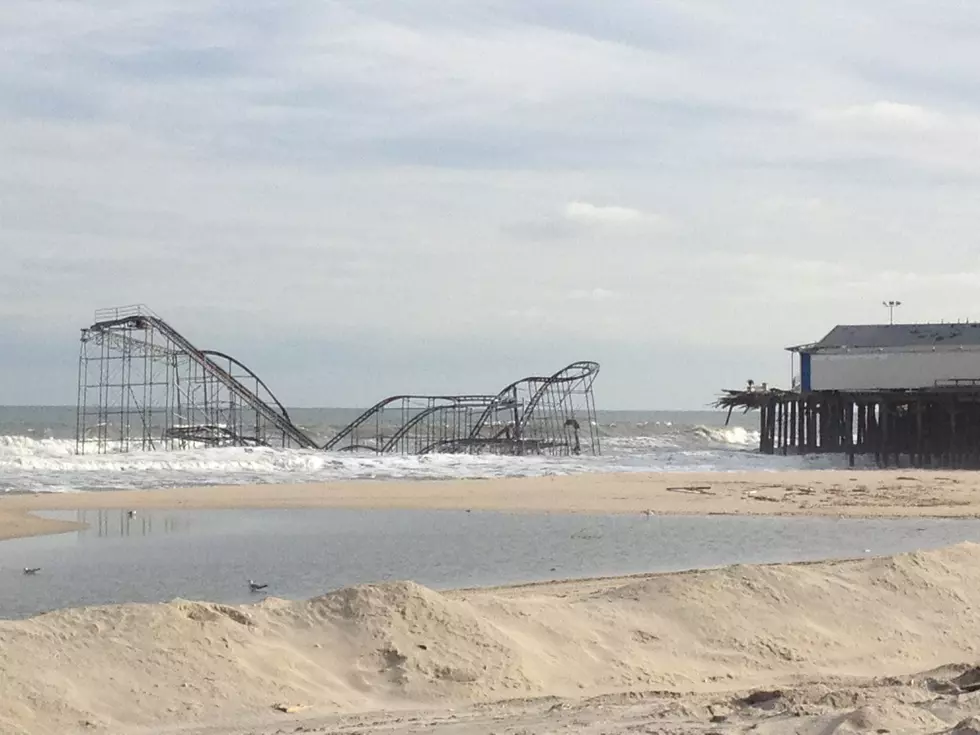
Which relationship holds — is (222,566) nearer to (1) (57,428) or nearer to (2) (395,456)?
(2) (395,456)

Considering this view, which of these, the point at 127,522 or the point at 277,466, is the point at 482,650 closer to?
the point at 127,522

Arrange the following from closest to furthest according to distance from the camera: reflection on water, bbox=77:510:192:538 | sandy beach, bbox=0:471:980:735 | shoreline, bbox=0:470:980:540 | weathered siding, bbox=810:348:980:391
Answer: sandy beach, bbox=0:471:980:735 → reflection on water, bbox=77:510:192:538 → shoreline, bbox=0:470:980:540 → weathered siding, bbox=810:348:980:391

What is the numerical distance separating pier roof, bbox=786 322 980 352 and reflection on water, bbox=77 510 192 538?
35452 mm

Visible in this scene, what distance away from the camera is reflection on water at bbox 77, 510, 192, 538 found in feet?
68.4

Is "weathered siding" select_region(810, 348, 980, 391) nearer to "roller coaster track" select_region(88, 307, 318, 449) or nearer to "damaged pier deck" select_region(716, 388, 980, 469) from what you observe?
"damaged pier deck" select_region(716, 388, 980, 469)

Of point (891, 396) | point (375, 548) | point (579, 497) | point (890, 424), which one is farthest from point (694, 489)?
point (890, 424)

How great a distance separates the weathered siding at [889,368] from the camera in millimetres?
49281

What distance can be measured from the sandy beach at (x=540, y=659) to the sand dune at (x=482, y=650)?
0.02 m

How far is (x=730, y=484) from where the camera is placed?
1270 inches

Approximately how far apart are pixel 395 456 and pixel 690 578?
1434 inches

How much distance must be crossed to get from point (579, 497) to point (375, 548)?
36.3 feet

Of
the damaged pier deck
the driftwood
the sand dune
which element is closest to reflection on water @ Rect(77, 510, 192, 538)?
the sand dune

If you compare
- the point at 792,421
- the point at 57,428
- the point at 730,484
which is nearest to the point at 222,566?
the point at 730,484

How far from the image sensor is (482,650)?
8906mm
